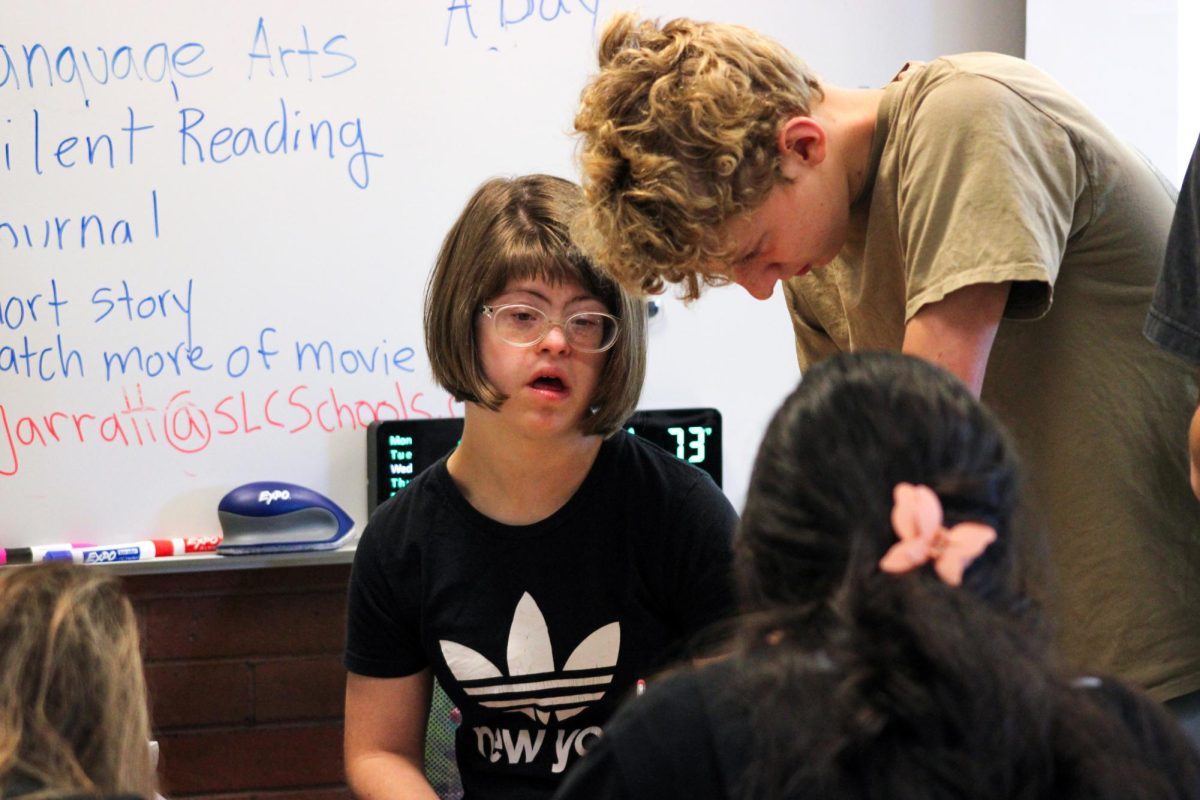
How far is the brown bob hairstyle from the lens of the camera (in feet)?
4.59

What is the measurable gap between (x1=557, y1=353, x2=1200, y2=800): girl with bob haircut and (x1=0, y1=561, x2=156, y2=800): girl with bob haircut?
368 mm

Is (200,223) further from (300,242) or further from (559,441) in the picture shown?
(559,441)

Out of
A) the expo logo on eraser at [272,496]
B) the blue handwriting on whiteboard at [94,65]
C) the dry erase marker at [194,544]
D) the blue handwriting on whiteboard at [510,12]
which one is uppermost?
the blue handwriting on whiteboard at [510,12]

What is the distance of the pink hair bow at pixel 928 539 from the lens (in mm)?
765

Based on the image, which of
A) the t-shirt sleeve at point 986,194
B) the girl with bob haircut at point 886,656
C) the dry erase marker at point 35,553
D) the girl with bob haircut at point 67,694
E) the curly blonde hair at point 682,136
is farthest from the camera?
the dry erase marker at point 35,553

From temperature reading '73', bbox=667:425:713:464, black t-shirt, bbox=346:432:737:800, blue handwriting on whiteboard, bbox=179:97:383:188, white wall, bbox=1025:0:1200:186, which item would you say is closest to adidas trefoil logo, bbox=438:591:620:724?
black t-shirt, bbox=346:432:737:800

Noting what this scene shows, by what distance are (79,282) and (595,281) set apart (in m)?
1.21

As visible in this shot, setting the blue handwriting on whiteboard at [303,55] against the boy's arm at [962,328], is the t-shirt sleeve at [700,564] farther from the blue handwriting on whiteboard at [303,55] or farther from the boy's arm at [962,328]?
the blue handwriting on whiteboard at [303,55]

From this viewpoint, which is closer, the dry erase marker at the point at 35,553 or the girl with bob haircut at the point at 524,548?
the girl with bob haircut at the point at 524,548

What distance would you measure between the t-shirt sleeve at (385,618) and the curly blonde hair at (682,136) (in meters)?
0.39

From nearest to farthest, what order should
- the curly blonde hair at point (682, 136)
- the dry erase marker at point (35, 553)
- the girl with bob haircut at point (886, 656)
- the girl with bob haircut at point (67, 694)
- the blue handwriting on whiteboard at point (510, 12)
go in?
the girl with bob haircut at point (886, 656), the girl with bob haircut at point (67, 694), the curly blonde hair at point (682, 136), the dry erase marker at point (35, 553), the blue handwriting on whiteboard at point (510, 12)

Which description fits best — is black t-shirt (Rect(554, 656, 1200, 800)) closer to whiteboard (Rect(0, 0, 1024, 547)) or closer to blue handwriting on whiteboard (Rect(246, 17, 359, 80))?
whiteboard (Rect(0, 0, 1024, 547))

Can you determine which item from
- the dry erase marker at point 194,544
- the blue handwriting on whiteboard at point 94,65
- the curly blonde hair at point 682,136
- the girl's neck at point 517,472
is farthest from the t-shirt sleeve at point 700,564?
the blue handwriting on whiteboard at point 94,65

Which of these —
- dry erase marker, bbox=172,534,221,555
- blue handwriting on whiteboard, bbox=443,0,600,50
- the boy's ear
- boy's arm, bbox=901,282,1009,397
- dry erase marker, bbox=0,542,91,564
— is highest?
blue handwriting on whiteboard, bbox=443,0,600,50
